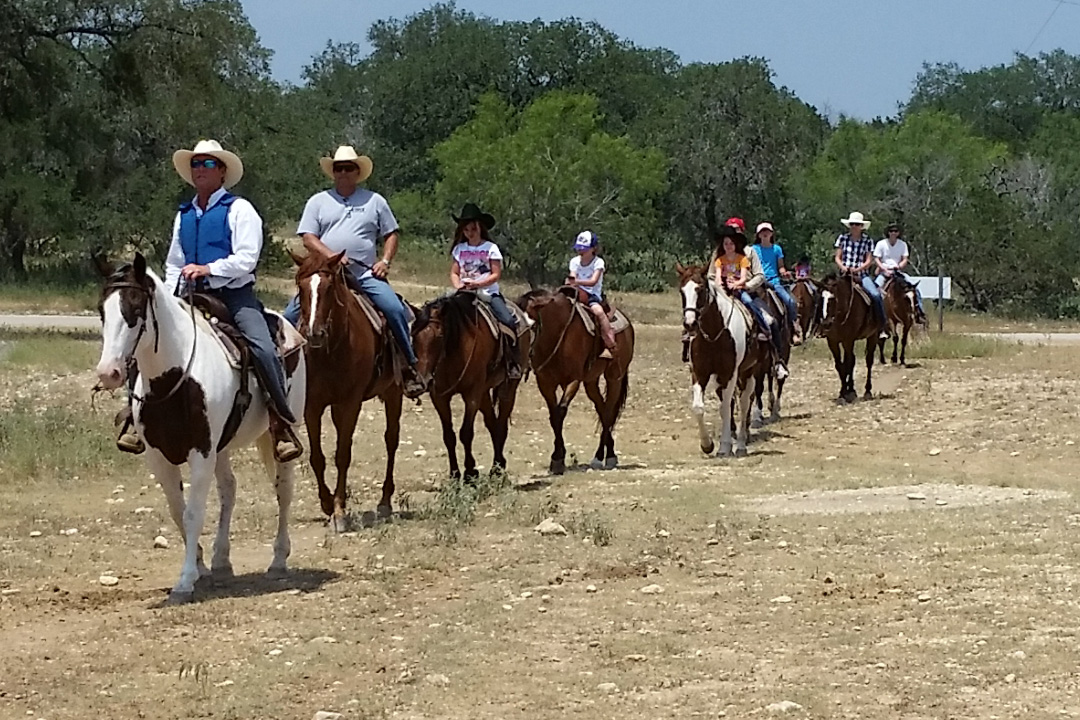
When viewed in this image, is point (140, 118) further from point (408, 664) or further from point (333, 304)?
point (408, 664)

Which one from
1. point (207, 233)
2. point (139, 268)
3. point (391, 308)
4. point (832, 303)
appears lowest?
point (832, 303)

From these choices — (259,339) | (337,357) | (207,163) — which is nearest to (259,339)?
(259,339)

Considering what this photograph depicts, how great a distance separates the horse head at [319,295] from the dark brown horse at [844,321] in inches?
523

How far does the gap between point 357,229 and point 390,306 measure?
2.13 feet

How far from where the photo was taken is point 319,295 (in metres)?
11.6

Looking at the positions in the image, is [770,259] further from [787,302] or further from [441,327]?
[441,327]

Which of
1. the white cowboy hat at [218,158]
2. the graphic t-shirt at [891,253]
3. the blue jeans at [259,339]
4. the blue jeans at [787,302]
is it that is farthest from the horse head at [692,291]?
the graphic t-shirt at [891,253]

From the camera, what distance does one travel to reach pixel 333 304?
11766 mm

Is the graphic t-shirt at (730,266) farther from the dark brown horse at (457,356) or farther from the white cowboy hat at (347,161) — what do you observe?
the white cowboy hat at (347,161)

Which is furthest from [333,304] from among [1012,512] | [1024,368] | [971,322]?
[971,322]

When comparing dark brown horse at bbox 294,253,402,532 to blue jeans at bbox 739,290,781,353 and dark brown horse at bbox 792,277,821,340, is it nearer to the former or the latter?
blue jeans at bbox 739,290,781,353

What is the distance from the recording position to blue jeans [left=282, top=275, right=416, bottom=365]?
12516 mm

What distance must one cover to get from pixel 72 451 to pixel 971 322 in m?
32.2

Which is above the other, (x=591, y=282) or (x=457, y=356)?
(x=591, y=282)
